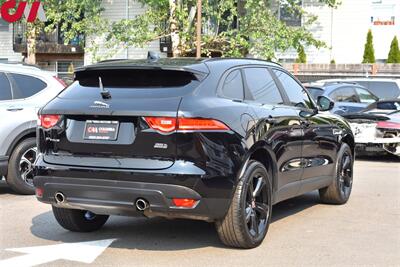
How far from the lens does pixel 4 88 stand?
8797 mm

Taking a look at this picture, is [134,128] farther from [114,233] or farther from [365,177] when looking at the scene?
[365,177]

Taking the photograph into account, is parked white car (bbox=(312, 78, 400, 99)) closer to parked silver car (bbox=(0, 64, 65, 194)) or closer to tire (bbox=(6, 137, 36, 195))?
parked silver car (bbox=(0, 64, 65, 194))

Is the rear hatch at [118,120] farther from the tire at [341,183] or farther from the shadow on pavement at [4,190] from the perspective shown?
the shadow on pavement at [4,190]

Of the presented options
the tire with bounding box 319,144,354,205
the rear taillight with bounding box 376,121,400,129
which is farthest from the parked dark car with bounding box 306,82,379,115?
the tire with bounding box 319,144,354,205

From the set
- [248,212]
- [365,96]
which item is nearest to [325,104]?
[248,212]

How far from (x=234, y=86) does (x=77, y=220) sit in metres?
2.05

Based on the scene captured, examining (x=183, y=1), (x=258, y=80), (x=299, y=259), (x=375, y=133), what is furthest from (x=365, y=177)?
(x=183, y=1)

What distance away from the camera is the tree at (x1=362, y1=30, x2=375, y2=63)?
→ 31.3 metres

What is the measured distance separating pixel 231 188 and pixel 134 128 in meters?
0.94

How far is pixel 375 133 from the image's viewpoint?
13078mm

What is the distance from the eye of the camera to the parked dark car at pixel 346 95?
15828 millimetres

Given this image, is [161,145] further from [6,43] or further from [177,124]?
[6,43]

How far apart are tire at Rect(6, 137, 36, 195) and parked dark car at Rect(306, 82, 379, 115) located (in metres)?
8.48

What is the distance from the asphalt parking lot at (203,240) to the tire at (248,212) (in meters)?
0.12
